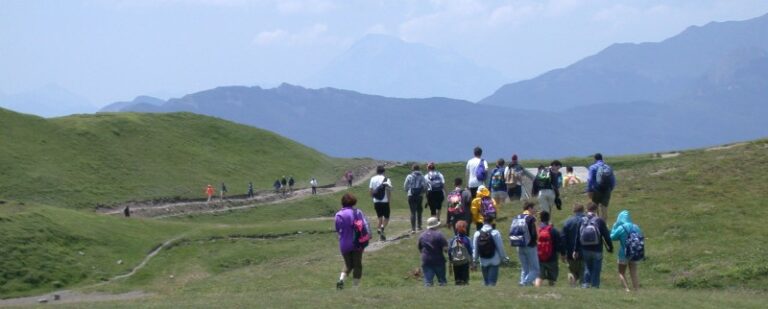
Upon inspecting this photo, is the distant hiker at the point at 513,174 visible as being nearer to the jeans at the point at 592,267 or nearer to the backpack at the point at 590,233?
the jeans at the point at 592,267

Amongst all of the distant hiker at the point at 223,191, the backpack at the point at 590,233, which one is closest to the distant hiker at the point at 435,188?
the backpack at the point at 590,233

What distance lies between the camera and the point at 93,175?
84812 mm

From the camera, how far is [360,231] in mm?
23172

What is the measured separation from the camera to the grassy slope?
80000mm

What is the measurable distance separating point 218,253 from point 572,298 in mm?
26499

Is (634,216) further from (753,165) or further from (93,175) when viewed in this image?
(93,175)

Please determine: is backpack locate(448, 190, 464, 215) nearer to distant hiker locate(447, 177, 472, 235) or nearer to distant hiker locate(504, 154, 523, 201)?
distant hiker locate(447, 177, 472, 235)

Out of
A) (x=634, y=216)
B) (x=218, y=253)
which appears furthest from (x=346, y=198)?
(x=218, y=253)

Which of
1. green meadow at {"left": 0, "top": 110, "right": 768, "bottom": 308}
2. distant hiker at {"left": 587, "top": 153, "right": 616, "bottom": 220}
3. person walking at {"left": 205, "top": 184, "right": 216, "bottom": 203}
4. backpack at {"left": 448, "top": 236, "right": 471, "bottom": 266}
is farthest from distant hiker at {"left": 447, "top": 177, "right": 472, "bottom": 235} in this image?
person walking at {"left": 205, "top": 184, "right": 216, "bottom": 203}

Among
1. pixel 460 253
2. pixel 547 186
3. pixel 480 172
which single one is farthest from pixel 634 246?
pixel 480 172

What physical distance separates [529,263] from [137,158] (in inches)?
2978

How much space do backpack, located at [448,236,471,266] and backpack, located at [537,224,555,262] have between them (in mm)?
1923

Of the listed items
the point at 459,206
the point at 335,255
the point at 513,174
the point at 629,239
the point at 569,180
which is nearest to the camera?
the point at 629,239

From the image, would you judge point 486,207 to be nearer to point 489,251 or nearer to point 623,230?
point 489,251
